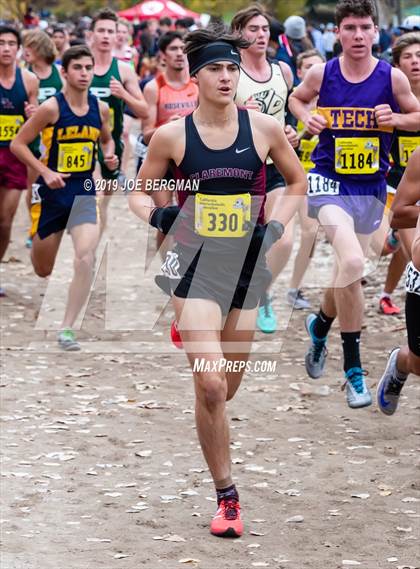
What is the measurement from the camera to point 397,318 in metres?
9.77

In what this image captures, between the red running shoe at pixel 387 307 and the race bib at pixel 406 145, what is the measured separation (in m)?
1.87

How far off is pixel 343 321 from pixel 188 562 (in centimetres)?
238

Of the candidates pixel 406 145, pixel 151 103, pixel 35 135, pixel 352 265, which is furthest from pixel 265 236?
pixel 151 103

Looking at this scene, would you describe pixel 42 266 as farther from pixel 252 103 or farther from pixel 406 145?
pixel 406 145

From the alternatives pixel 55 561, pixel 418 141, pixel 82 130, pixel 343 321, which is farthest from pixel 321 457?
pixel 82 130

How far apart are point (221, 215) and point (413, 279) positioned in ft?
3.25

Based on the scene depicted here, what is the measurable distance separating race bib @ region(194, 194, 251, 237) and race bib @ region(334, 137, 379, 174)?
1916mm

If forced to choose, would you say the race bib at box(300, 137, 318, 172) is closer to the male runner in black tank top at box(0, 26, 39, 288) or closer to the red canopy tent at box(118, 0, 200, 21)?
the male runner in black tank top at box(0, 26, 39, 288)

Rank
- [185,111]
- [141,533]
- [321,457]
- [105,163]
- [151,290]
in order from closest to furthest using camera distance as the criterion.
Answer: [141,533] → [321,457] → [105,163] → [185,111] → [151,290]

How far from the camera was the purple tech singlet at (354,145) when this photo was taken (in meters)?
7.11

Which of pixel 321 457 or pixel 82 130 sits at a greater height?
pixel 82 130

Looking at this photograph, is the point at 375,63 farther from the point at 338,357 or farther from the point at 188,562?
the point at 188,562

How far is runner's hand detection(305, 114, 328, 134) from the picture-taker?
7.07 m

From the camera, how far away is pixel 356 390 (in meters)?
6.85
